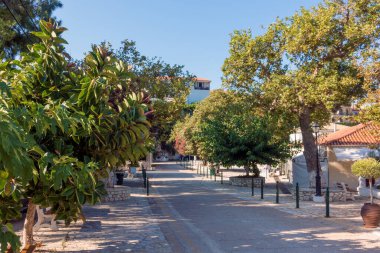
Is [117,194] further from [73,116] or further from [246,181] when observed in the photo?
[73,116]

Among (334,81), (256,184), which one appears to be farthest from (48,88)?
(256,184)

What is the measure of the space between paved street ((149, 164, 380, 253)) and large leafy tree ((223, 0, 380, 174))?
508cm

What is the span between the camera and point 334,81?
1680cm

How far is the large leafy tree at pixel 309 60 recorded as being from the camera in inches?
678

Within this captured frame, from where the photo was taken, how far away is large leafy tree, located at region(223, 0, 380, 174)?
1722cm

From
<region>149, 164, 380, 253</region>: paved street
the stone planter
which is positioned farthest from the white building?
the stone planter

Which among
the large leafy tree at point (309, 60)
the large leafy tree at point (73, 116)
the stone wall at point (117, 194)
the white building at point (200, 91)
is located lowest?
the stone wall at point (117, 194)

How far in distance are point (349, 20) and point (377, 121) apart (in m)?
6.03

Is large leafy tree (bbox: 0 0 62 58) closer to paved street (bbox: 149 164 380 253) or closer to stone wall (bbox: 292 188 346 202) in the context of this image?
paved street (bbox: 149 164 380 253)

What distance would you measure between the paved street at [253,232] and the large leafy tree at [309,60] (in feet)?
16.7

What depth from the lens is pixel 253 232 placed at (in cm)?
1104

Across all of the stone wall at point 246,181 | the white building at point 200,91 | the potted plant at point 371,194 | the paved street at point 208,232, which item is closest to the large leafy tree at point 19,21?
the paved street at point 208,232

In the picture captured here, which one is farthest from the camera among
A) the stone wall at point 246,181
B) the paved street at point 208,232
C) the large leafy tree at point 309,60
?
the stone wall at point 246,181

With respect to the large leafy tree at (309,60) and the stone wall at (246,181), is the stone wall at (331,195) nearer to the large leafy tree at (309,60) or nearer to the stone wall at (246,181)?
the large leafy tree at (309,60)
